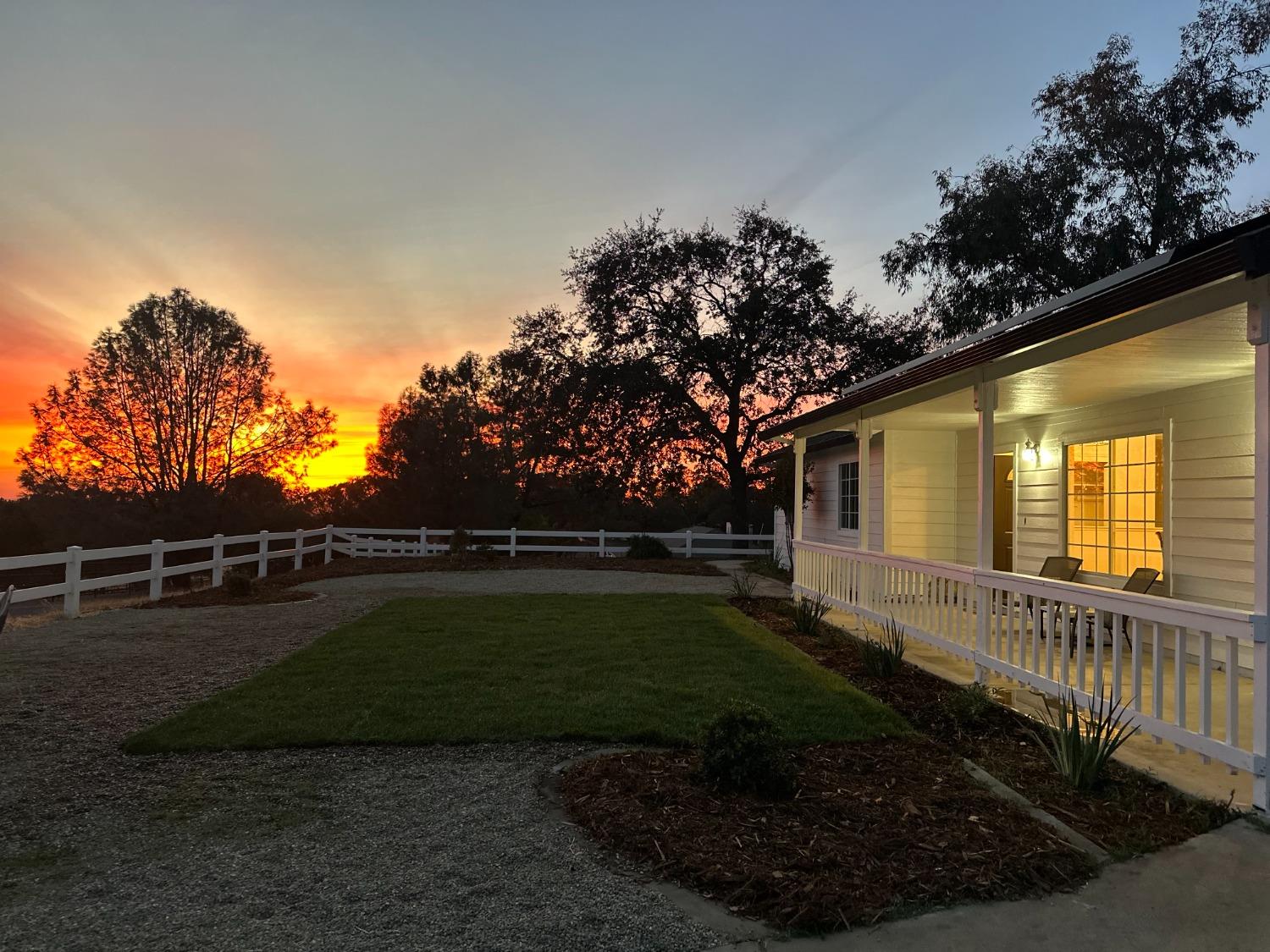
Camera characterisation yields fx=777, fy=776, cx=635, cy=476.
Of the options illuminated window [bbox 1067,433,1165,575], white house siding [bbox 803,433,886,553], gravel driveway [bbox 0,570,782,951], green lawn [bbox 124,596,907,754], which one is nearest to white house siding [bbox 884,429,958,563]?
white house siding [bbox 803,433,886,553]

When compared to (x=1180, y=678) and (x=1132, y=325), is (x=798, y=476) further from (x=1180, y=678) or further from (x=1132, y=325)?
(x=1180, y=678)

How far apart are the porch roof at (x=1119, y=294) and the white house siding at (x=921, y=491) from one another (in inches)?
182

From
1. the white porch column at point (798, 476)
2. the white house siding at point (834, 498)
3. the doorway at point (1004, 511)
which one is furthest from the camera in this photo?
the white house siding at point (834, 498)

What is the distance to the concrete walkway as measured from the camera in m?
2.60

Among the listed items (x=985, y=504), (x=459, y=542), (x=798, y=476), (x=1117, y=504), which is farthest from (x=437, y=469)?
(x=985, y=504)

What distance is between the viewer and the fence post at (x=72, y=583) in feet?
33.9

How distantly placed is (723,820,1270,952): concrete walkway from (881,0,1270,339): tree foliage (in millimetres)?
17545

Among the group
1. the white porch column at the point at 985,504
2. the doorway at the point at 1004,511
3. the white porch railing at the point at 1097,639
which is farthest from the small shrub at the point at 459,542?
the white porch column at the point at 985,504

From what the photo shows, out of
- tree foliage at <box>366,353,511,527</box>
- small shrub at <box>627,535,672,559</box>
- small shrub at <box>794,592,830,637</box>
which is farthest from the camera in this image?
tree foliage at <box>366,353,511,527</box>

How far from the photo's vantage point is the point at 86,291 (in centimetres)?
1435

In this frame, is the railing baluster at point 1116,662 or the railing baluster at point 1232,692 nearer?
the railing baluster at point 1232,692

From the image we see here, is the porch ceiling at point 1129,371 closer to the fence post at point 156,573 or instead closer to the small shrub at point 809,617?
the small shrub at point 809,617

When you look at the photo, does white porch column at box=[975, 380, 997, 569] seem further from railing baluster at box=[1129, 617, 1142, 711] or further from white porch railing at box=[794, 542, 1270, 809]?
railing baluster at box=[1129, 617, 1142, 711]

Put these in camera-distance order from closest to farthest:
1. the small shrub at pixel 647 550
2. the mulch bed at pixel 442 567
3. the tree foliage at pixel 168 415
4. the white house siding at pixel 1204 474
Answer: the white house siding at pixel 1204 474 < the mulch bed at pixel 442 567 < the small shrub at pixel 647 550 < the tree foliage at pixel 168 415
